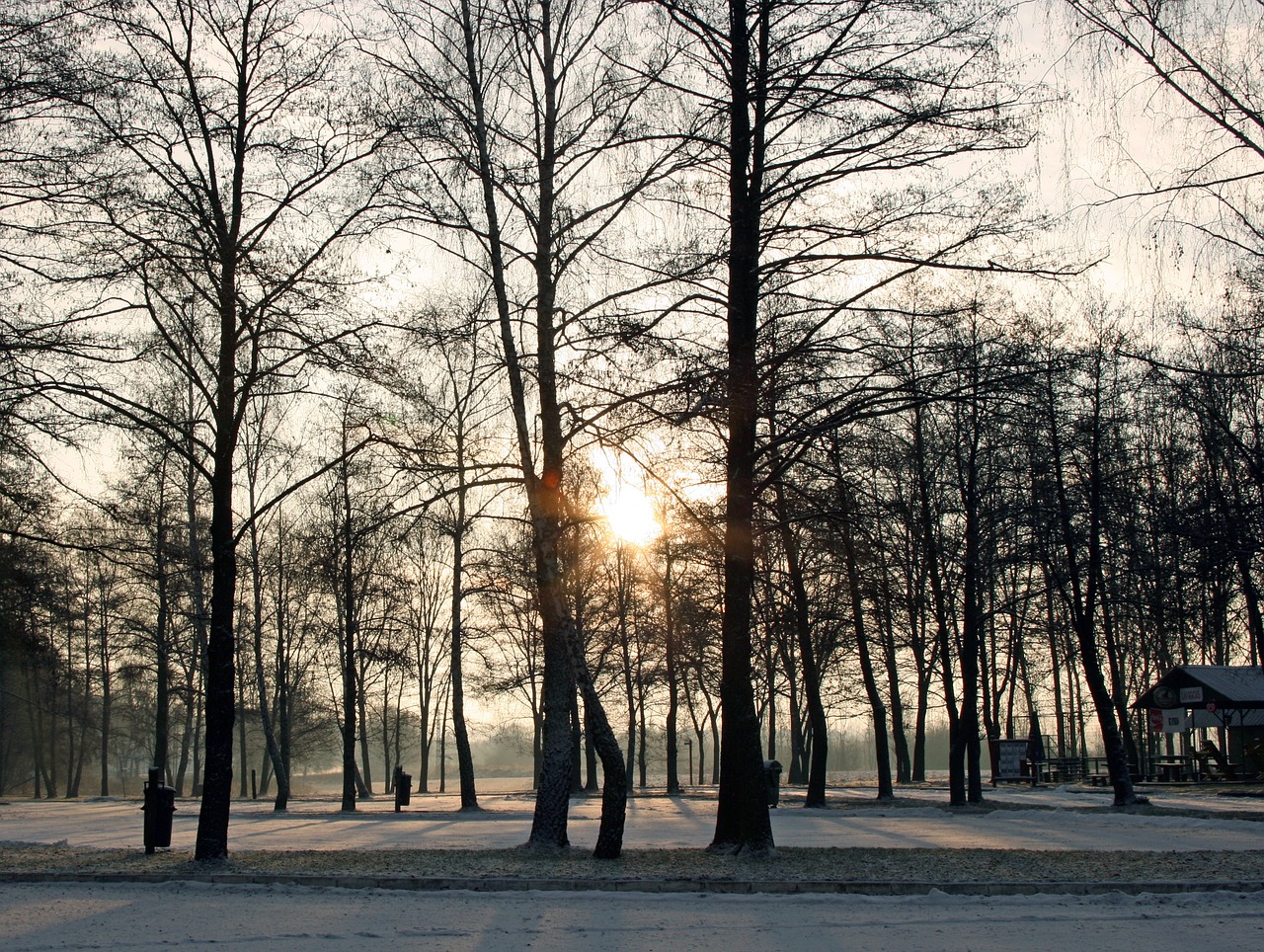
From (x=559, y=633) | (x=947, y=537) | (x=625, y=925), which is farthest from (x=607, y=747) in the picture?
(x=947, y=537)

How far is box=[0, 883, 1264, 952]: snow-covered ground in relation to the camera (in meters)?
8.21

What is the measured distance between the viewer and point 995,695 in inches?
1855

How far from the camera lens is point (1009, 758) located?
38.3 meters

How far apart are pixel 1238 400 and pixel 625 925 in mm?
19557

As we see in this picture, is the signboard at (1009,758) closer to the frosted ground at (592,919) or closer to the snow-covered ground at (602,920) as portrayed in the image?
the frosted ground at (592,919)

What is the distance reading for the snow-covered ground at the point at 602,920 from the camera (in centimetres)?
821

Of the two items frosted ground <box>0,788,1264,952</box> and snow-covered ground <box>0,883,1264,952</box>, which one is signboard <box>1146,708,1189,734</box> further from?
snow-covered ground <box>0,883,1264,952</box>

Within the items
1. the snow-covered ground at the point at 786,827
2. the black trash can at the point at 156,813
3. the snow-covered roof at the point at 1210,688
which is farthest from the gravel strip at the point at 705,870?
the snow-covered roof at the point at 1210,688

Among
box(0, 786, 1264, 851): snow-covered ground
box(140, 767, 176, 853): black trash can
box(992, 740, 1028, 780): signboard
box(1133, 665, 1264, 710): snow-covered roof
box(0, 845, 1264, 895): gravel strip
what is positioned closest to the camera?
box(0, 845, 1264, 895): gravel strip

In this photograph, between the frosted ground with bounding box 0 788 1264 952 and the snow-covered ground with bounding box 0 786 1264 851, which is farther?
the snow-covered ground with bounding box 0 786 1264 851

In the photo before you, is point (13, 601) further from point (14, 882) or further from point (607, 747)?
point (607, 747)

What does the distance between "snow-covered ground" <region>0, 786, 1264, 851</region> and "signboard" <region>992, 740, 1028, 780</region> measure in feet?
15.7

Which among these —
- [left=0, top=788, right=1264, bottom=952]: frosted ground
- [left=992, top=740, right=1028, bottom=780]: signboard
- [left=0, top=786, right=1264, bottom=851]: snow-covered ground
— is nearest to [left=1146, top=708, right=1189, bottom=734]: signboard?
[left=0, top=786, right=1264, bottom=851]: snow-covered ground

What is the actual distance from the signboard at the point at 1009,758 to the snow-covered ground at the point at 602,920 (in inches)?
1170
